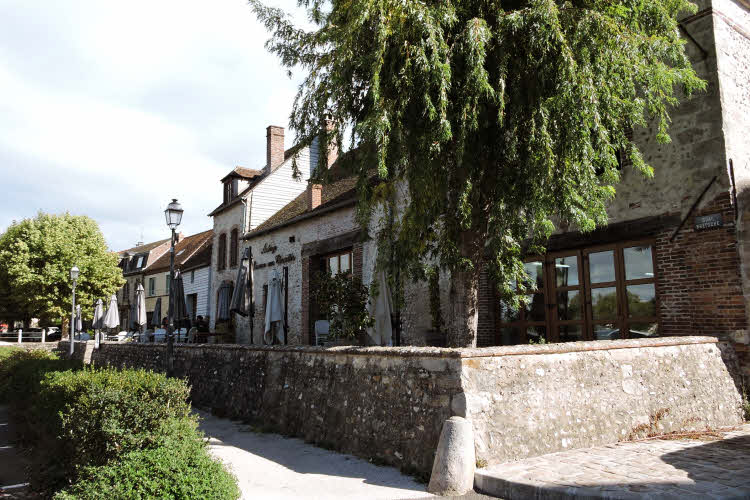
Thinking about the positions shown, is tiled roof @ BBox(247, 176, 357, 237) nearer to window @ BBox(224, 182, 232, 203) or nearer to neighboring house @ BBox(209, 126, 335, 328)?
neighboring house @ BBox(209, 126, 335, 328)

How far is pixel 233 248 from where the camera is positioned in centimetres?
2280

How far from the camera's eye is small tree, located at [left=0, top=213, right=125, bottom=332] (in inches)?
1250

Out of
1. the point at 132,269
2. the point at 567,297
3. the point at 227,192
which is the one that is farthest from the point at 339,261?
the point at 132,269

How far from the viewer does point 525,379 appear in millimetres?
5883

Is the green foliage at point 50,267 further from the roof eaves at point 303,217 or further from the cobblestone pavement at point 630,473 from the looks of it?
the cobblestone pavement at point 630,473

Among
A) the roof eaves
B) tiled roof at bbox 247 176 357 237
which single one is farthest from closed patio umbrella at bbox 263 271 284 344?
tiled roof at bbox 247 176 357 237

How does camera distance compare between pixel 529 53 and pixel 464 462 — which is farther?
pixel 529 53

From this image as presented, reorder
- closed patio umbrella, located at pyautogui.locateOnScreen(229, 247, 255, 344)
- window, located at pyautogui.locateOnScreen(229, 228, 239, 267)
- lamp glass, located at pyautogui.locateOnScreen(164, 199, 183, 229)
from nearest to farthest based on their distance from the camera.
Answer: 1. lamp glass, located at pyautogui.locateOnScreen(164, 199, 183, 229)
2. closed patio umbrella, located at pyautogui.locateOnScreen(229, 247, 255, 344)
3. window, located at pyautogui.locateOnScreen(229, 228, 239, 267)

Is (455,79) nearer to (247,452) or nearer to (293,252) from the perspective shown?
(247,452)

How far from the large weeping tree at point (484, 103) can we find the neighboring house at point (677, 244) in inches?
58.7

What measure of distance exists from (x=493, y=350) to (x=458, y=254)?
211 cm

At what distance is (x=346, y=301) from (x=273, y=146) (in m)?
14.4

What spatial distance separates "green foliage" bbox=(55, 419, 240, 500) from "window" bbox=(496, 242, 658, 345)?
5799mm

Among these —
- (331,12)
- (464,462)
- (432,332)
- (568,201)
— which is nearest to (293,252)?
(432,332)
